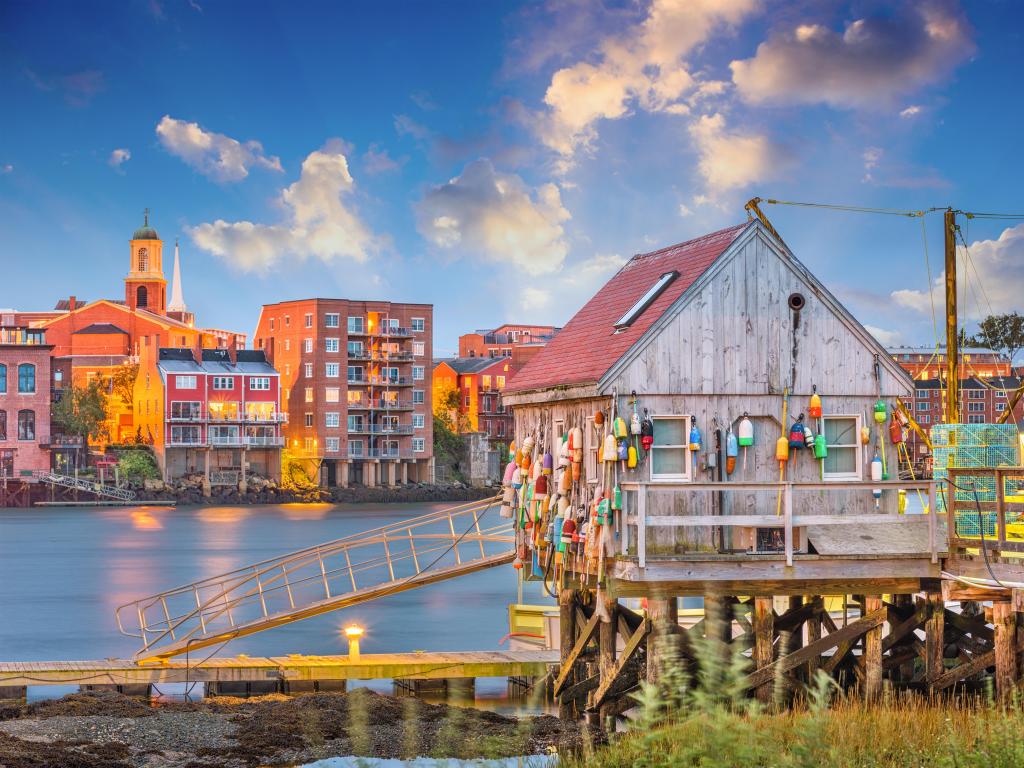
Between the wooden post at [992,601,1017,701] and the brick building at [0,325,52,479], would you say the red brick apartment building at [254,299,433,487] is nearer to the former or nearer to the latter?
the brick building at [0,325,52,479]

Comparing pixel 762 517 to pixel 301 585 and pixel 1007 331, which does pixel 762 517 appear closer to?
pixel 301 585

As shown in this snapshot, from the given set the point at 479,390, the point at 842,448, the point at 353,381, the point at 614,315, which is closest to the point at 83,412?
the point at 353,381

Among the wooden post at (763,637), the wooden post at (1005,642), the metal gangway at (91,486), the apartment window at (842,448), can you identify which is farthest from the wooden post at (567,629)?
the metal gangway at (91,486)

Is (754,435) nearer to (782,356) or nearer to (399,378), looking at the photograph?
(782,356)

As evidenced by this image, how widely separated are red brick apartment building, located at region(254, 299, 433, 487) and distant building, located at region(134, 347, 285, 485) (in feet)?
11.5

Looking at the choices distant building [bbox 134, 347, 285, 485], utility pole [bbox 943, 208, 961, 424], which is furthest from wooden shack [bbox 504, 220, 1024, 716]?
distant building [bbox 134, 347, 285, 485]

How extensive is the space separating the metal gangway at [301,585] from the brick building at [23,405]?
47.3 meters

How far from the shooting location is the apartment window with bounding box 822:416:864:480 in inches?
864

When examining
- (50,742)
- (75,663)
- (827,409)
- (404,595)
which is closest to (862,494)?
(827,409)

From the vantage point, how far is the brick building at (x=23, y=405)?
144625mm

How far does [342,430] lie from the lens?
149375 millimetres

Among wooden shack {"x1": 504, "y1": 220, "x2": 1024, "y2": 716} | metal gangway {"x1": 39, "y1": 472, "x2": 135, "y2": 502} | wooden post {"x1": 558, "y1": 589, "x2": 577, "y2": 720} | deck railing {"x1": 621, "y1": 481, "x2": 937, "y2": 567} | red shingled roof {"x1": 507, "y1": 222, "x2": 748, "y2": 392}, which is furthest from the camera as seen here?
metal gangway {"x1": 39, "y1": 472, "x2": 135, "y2": 502}

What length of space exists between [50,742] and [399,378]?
130 m

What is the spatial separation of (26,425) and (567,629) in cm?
12958
